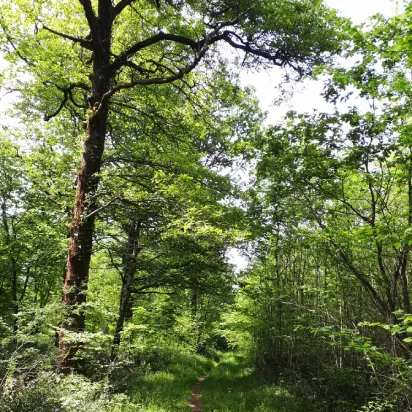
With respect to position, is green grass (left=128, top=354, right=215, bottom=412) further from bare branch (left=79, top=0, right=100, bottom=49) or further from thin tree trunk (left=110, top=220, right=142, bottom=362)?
bare branch (left=79, top=0, right=100, bottom=49)

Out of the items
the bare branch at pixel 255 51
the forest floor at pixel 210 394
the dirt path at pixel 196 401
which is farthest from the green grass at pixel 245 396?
the bare branch at pixel 255 51

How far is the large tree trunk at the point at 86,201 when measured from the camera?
5.70 metres

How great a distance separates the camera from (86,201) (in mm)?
6016

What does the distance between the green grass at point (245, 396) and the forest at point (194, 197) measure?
121 mm

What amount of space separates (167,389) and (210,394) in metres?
1.48

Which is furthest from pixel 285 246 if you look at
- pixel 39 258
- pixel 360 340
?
pixel 39 258

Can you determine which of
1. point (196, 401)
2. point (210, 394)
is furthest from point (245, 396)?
point (196, 401)

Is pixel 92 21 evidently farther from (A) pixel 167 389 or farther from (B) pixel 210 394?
(B) pixel 210 394

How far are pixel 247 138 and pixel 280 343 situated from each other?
10.6 meters

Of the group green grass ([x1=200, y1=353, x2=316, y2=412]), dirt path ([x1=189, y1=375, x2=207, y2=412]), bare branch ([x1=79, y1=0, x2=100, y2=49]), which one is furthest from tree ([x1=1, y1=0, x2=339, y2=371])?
green grass ([x1=200, y1=353, x2=316, y2=412])

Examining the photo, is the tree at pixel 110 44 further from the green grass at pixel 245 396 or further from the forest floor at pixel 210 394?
the green grass at pixel 245 396

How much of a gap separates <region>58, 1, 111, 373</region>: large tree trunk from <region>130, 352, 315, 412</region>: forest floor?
3098 millimetres

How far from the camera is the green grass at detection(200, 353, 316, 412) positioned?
29.1ft

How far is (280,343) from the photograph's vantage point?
13.7 meters
